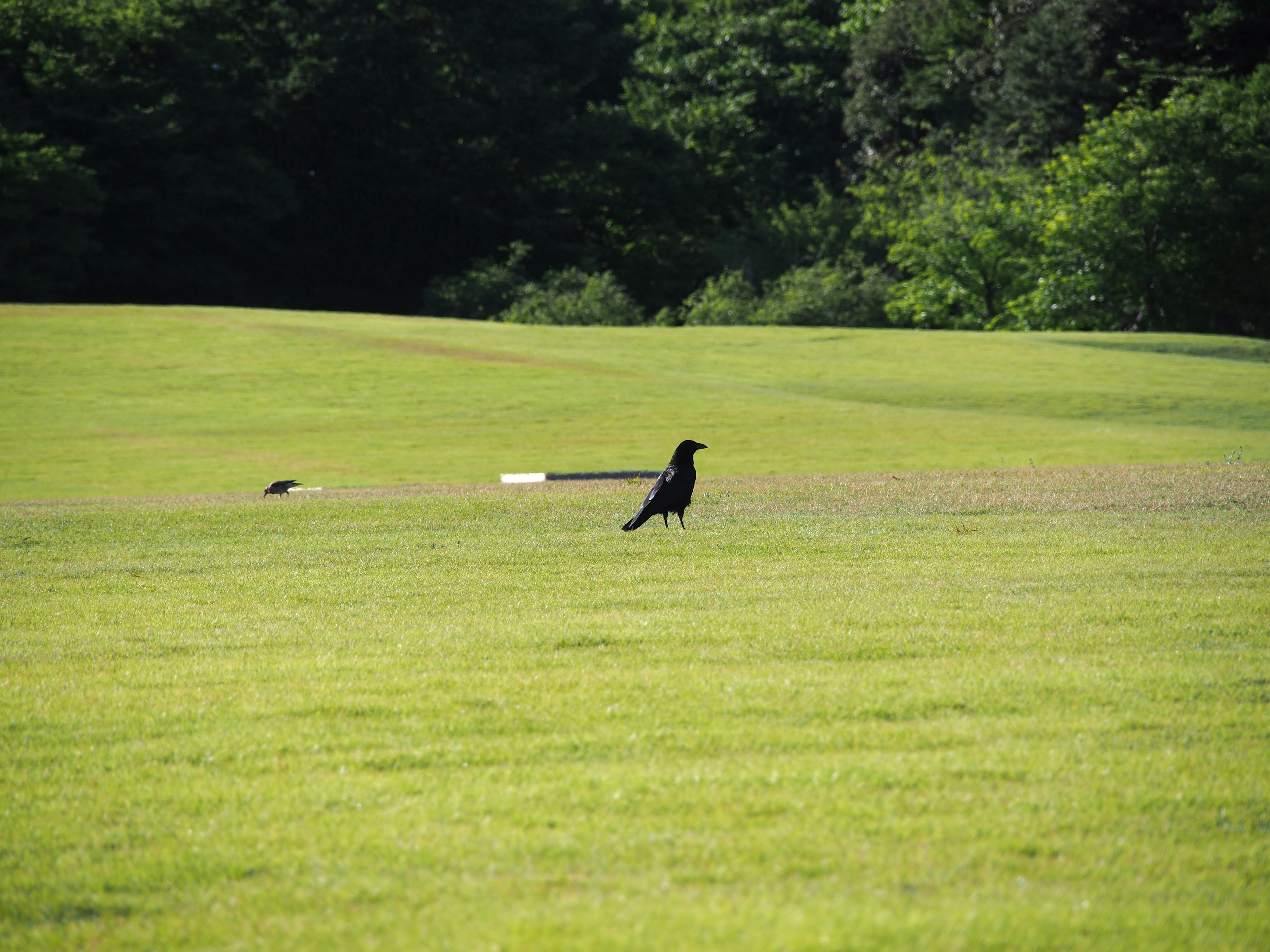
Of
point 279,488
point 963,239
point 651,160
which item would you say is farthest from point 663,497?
point 651,160

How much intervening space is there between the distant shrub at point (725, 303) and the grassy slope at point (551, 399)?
510 inches

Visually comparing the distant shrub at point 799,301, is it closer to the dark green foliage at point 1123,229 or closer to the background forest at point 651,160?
the background forest at point 651,160

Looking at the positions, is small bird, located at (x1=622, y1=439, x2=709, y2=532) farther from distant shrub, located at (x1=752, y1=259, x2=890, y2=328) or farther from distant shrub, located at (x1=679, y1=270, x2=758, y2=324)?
distant shrub, located at (x1=679, y1=270, x2=758, y2=324)

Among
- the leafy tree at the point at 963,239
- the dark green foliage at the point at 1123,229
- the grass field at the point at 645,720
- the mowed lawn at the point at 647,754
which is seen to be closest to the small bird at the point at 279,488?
the grass field at the point at 645,720

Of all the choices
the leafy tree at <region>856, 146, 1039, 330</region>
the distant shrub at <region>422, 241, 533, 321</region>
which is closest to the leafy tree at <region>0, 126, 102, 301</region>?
the distant shrub at <region>422, 241, 533, 321</region>

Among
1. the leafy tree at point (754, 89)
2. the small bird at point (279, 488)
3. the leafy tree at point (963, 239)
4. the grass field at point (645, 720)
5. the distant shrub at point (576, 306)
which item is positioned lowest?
the small bird at point (279, 488)

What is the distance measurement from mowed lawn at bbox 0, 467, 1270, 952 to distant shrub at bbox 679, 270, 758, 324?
155 ft

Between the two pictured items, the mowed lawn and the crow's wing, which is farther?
the crow's wing

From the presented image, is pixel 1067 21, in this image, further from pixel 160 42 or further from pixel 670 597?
pixel 670 597

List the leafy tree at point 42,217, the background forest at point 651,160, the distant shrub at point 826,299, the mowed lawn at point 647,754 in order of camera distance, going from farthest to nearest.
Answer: the distant shrub at point 826,299, the background forest at point 651,160, the leafy tree at point 42,217, the mowed lawn at point 647,754

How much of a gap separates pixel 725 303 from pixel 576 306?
7.11 metres

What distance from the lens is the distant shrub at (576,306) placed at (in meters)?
56.8

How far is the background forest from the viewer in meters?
54.8

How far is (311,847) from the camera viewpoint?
4910mm
